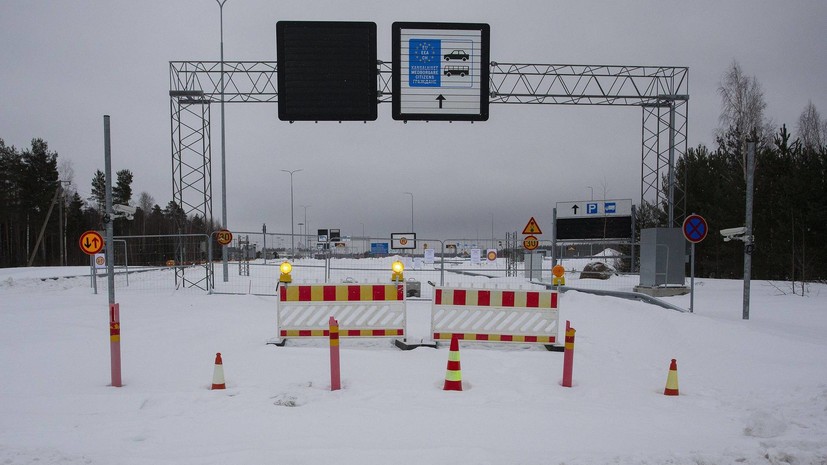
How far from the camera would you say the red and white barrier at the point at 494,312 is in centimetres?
862

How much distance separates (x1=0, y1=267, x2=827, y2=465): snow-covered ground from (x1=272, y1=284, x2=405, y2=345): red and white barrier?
33 cm

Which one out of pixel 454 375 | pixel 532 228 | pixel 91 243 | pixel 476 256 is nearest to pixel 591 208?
pixel 532 228

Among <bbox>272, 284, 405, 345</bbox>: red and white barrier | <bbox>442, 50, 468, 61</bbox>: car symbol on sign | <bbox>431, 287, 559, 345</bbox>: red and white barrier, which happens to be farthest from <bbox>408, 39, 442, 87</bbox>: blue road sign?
<bbox>431, 287, 559, 345</bbox>: red and white barrier

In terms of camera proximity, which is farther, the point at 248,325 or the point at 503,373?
the point at 248,325

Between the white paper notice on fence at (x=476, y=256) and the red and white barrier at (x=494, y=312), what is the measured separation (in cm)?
1427

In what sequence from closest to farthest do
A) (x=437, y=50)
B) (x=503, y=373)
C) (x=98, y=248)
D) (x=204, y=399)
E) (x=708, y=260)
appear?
(x=204, y=399), (x=503, y=373), (x=98, y=248), (x=437, y=50), (x=708, y=260)

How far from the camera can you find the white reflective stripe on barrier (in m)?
8.70

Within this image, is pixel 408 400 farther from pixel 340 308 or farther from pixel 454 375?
pixel 340 308

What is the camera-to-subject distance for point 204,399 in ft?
18.1

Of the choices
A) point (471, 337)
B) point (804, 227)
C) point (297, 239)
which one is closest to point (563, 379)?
point (471, 337)

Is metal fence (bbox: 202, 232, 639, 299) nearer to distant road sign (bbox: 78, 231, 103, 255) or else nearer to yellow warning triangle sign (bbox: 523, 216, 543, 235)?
yellow warning triangle sign (bbox: 523, 216, 543, 235)

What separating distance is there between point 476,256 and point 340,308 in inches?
619

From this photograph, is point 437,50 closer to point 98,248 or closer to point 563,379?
point 563,379

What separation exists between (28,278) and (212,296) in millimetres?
13895
